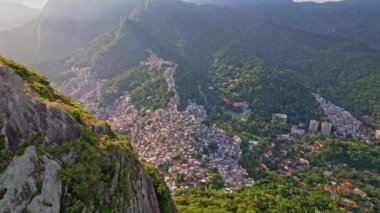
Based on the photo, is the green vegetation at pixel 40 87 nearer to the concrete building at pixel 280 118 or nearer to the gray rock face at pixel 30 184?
the gray rock face at pixel 30 184

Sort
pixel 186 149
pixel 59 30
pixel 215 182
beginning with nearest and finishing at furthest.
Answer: pixel 215 182 < pixel 186 149 < pixel 59 30

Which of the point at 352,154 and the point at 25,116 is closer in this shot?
the point at 25,116

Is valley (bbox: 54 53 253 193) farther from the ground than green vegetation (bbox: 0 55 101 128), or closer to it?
closer to it

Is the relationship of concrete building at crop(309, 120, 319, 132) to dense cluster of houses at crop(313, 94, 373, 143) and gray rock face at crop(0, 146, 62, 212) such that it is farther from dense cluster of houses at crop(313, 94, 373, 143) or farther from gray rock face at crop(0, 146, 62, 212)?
gray rock face at crop(0, 146, 62, 212)


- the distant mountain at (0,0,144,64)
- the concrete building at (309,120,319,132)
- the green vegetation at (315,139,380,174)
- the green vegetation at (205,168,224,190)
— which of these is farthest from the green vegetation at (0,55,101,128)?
the distant mountain at (0,0,144,64)

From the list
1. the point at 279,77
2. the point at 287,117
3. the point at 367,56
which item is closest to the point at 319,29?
the point at 367,56

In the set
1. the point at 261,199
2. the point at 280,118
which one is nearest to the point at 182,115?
the point at 280,118

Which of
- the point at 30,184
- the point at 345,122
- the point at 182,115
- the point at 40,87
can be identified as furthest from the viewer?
the point at 345,122

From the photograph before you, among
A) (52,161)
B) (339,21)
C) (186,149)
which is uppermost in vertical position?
(339,21)

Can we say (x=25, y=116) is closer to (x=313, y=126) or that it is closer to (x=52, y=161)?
(x=52, y=161)
